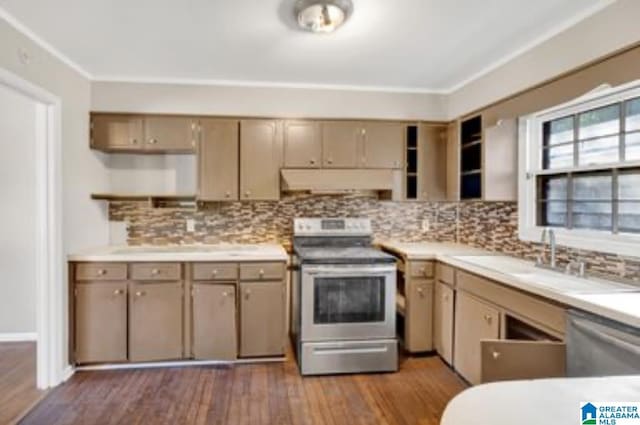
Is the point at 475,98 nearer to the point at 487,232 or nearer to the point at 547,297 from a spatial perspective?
the point at 487,232

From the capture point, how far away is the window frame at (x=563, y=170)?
2490 millimetres

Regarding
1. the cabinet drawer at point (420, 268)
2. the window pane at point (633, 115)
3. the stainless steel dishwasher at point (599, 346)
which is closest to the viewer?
the stainless steel dishwasher at point (599, 346)

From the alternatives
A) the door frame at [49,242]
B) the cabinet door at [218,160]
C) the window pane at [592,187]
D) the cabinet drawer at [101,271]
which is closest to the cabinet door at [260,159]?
the cabinet door at [218,160]

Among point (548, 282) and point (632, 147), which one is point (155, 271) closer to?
point (548, 282)

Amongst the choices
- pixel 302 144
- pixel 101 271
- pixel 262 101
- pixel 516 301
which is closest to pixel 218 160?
pixel 262 101

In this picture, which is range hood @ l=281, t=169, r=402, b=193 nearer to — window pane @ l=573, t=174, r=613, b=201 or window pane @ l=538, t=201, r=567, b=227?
window pane @ l=538, t=201, r=567, b=227

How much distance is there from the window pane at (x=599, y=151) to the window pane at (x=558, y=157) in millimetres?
108

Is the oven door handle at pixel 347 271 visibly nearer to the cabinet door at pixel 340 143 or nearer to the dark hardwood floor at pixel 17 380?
the cabinet door at pixel 340 143

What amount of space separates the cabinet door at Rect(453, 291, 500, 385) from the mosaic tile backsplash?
806 mm

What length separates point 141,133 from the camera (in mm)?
3787

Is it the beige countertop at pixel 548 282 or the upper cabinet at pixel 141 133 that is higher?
the upper cabinet at pixel 141 133

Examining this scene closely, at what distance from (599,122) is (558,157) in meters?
0.44

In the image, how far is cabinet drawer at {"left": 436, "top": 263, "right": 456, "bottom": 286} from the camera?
339 cm

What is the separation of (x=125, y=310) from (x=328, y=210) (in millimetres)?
1933
